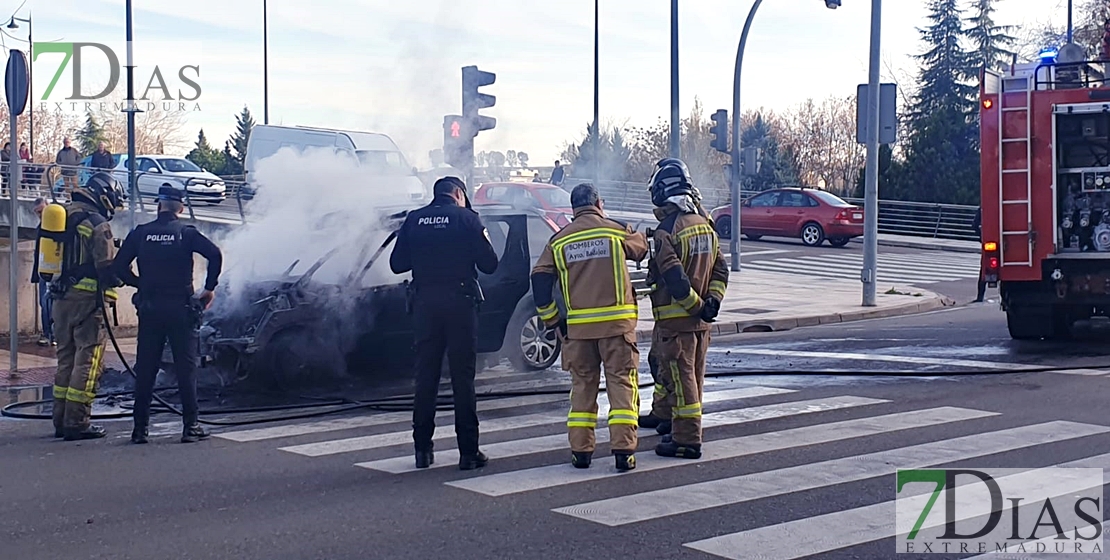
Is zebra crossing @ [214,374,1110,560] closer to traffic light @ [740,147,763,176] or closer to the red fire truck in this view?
the red fire truck

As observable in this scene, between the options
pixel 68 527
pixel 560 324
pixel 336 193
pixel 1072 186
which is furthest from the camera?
pixel 1072 186

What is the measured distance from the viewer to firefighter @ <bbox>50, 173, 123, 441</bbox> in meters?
8.55

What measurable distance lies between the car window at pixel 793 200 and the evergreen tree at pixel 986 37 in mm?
32291

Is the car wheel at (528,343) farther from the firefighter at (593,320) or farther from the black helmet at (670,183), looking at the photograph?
the firefighter at (593,320)

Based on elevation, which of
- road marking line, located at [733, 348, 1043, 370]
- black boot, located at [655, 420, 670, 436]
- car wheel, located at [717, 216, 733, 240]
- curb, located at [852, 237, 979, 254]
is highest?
car wheel, located at [717, 216, 733, 240]

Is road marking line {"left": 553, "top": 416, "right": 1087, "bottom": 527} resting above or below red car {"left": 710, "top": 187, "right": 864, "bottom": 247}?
below

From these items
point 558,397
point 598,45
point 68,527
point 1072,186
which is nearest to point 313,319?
point 558,397

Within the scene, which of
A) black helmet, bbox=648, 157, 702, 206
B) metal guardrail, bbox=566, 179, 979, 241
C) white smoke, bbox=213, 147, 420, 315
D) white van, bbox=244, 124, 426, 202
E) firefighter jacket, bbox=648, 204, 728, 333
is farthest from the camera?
metal guardrail, bbox=566, 179, 979, 241

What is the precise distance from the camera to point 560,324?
731 centimetres

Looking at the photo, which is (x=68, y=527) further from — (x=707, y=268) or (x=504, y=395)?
(x=504, y=395)

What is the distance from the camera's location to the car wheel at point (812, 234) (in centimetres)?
3092

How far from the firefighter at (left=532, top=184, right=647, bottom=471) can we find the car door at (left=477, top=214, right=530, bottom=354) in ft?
12.5

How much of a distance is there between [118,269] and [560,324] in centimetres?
330

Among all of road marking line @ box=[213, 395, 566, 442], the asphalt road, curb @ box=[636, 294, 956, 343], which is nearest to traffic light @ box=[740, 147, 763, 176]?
curb @ box=[636, 294, 956, 343]
